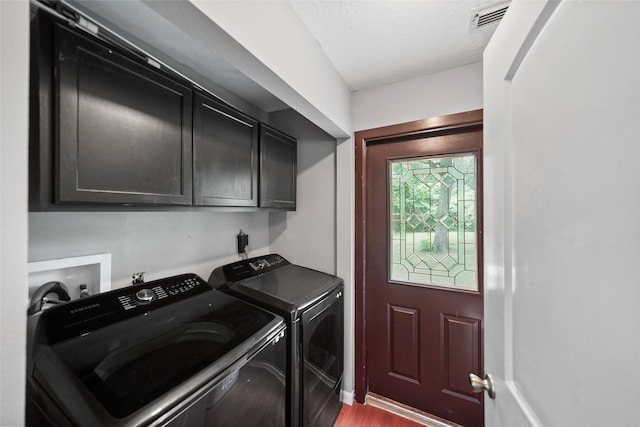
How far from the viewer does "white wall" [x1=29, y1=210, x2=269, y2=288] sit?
102cm

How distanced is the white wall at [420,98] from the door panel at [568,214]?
3.33ft

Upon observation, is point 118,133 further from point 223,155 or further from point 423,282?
point 423,282

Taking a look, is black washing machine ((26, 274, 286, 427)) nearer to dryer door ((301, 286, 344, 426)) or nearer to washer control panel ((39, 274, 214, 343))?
washer control panel ((39, 274, 214, 343))

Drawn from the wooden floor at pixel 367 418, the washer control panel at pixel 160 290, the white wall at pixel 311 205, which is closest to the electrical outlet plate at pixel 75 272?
the washer control panel at pixel 160 290

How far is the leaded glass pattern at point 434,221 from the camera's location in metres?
1.67

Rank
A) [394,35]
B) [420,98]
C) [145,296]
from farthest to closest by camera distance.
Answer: [420,98] < [394,35] < [145,296]

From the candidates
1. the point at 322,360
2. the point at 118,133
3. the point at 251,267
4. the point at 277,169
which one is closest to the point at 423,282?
the point at 322,360

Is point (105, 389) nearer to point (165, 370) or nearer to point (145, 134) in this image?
point (165, 370)

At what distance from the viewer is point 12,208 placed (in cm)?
36

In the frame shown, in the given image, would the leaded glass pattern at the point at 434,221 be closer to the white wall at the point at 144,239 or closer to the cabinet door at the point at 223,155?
the cabinet door at the point at 223,155

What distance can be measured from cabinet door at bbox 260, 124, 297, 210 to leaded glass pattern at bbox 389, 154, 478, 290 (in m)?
0.84

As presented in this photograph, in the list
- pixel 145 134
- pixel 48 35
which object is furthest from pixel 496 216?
pixel 48 35

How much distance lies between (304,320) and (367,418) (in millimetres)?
1107

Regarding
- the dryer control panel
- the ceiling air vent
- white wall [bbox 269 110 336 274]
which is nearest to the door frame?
white wall [bbox 269 110 336 274]
